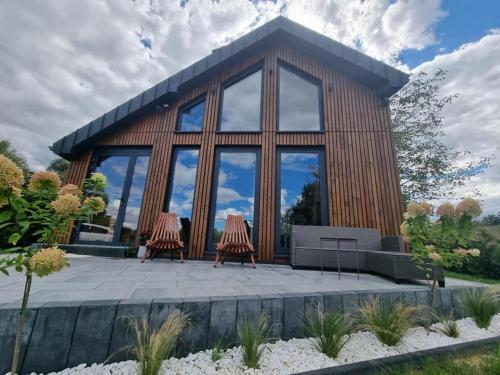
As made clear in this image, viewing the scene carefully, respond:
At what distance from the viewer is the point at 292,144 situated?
198 inches

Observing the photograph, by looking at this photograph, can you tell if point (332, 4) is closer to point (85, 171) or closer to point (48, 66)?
point (85, 171)

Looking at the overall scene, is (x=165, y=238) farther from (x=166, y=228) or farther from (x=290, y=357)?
(x=290, y=357)

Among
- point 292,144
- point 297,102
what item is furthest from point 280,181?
point 297,102

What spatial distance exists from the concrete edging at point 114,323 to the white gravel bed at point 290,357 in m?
0.06

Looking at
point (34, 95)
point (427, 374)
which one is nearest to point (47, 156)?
point (34, 95)

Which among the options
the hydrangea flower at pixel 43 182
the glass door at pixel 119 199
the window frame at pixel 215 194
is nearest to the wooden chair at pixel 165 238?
the window frame at pixel 215 194

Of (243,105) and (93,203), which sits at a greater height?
(243,105)

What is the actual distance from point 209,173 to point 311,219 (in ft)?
8.43

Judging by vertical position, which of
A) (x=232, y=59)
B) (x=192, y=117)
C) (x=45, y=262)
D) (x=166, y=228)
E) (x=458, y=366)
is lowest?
(x=458, y=366)

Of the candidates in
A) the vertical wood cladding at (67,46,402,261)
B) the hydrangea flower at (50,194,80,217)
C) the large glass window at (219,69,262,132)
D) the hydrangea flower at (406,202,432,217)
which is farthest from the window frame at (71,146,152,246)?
the hydrangea flower at (406,202,432,217)

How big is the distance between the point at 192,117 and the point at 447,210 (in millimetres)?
5416

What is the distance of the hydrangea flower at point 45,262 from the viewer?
0.91m

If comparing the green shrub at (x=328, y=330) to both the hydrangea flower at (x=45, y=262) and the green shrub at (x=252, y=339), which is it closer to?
the green shrub at (x=252, y=339)

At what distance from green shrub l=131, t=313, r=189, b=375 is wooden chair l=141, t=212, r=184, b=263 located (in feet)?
8.49
